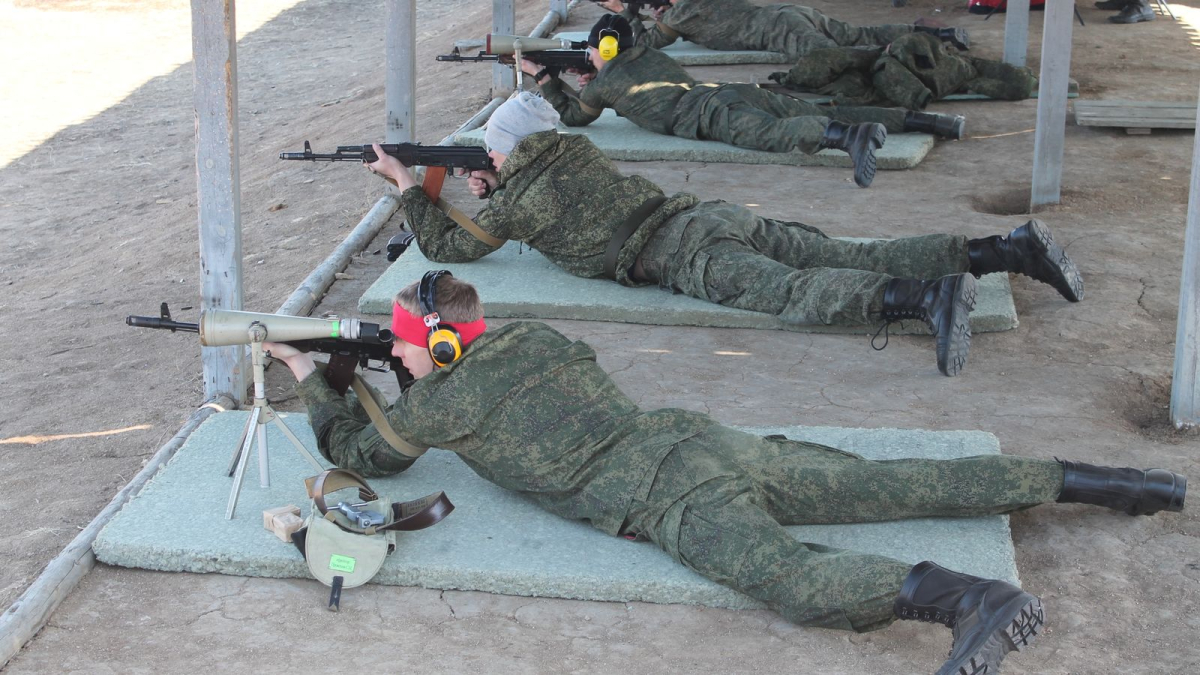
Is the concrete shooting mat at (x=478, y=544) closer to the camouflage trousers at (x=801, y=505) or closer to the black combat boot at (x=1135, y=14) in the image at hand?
the camouflage trousers at (x=801, y=505)

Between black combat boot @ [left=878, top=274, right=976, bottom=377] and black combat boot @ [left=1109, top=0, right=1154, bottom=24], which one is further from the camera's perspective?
black combat boot @ [left=1109, top=0, right=1154, bottom=24]

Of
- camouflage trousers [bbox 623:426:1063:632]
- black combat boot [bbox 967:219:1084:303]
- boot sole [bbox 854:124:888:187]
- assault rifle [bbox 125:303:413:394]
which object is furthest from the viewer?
boot sole [bbox 854:124:888:187]

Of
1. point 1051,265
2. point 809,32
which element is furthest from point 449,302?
point 809,32

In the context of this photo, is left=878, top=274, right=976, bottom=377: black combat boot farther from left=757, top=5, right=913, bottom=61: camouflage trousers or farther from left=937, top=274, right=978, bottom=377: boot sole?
left=757, top=5, right=913, bottom=61: camouflage trousers

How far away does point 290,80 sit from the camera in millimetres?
13906

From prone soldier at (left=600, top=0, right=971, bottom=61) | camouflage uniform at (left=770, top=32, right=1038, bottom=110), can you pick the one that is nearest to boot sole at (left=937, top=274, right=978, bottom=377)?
camouflage uniform at (left=770, top=32, right=1038, bottom=110)

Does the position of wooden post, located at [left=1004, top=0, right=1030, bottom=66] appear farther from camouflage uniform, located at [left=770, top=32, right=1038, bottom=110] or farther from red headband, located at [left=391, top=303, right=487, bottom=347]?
red headband, located at [left=391, top=303, right=487, bottom=347]

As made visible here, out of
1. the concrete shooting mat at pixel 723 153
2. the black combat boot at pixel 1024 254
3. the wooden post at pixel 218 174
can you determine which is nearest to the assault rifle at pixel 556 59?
the concrete shooting mat at pixel 723 153

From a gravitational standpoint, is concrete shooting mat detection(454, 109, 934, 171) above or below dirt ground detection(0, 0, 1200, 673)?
above

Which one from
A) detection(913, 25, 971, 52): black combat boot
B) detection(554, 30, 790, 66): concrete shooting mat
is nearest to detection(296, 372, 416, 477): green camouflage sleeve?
detection(554, 30, 790, 66): concrete shooting mat

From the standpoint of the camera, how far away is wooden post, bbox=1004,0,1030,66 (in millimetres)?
10023

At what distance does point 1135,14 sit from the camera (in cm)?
1264

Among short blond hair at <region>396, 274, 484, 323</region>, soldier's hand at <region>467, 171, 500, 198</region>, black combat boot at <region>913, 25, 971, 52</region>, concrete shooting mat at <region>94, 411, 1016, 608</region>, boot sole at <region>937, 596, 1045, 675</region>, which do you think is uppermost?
black combat boot at <region>913, 25, 971, 52</region>

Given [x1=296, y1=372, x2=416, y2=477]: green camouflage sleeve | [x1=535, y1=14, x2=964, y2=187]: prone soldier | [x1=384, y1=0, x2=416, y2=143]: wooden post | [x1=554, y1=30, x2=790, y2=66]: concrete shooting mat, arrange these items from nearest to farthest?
1. [x1=296, y1=372, x2=416, y2=477]: green camouflage sleeve
2. [x1=384, y1=0, x2=416, y2=143]: wooden post
3. [x1=535, y1=14, x2=964, y2=187]: prone soldier
4. [x1=554, y1=30, x2=790, y2=66]: concrete shooting mat
